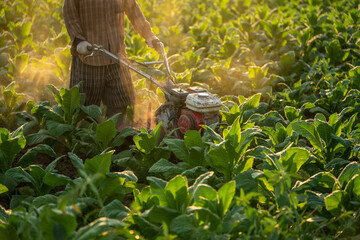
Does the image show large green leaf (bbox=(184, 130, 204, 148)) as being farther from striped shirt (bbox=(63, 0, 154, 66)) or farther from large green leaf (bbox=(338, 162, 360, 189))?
striped shirt (bbox=(63, 0, 154, 66))

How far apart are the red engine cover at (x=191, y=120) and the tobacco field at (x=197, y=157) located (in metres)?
0.10

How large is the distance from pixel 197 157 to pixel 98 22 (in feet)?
6.04

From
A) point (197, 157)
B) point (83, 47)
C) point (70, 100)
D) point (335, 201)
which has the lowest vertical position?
point (335, 201)

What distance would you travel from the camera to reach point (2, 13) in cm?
938

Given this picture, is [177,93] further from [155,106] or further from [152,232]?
[152,232]

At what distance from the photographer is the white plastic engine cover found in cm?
394

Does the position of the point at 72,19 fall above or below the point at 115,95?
above

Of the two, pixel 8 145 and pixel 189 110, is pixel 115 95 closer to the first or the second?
pixel 189 110

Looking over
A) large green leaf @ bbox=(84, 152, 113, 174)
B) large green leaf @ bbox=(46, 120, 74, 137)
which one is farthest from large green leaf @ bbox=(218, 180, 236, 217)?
large green leaf @ bbox=(46, 120, 74, 137)

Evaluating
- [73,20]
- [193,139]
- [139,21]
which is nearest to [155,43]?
[139,21]

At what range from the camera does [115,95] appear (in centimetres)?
Result: 489

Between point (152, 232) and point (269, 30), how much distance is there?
232 inches

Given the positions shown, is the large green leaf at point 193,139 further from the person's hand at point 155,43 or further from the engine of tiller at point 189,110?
the person's hand at point 155,43

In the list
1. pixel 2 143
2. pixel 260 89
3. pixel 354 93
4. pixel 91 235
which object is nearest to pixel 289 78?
pixel 260 89
